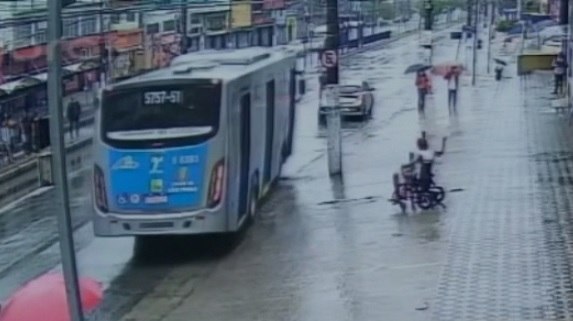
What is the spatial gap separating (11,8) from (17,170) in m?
7.36

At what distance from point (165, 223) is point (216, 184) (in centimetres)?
93

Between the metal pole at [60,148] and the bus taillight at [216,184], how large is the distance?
11.4 metres

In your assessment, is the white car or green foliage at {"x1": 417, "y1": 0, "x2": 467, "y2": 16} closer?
the white car

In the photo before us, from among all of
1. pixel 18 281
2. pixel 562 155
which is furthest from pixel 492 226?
pixel 562 155

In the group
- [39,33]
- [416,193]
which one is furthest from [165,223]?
[39,33]

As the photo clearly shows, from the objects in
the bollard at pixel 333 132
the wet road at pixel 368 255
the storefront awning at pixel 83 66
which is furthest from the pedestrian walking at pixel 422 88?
the bollard at pixel 333 132

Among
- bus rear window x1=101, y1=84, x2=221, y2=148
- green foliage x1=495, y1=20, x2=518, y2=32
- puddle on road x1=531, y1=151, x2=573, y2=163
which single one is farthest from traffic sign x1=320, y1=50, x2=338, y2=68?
green foliage x1=495, y1=20, x2=518, y2=32

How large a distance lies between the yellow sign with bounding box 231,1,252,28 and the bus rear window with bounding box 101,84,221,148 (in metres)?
39.5

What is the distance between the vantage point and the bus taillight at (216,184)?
20.2 meters

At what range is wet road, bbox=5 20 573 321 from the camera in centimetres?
1642

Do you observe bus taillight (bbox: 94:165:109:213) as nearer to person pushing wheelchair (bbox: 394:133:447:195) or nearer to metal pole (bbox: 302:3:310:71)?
person pushing wheelchair (bbox: 394:133:447:195)

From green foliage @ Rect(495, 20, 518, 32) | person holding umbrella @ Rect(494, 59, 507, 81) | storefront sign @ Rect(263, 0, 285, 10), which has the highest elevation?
storefront sign @ Rect(263, 0, 285, 10)

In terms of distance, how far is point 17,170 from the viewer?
3334 cm

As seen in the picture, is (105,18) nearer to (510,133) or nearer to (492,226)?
(510,133)
